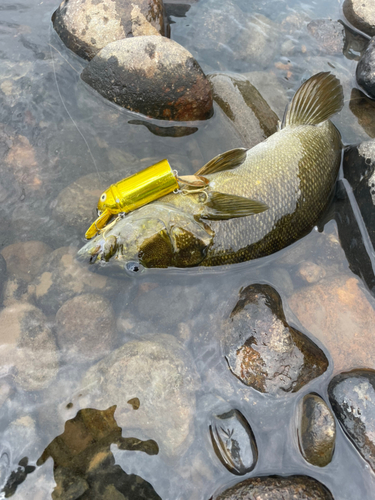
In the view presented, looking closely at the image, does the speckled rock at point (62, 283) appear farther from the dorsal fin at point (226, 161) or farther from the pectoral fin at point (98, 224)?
the dorsal fin at point (226, 161)

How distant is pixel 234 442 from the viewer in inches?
128

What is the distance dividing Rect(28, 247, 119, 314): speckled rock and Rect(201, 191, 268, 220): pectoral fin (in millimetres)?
1461

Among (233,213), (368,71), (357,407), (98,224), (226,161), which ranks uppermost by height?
(368,71)

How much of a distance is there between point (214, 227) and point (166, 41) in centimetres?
272

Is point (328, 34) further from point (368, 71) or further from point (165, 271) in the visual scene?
point (165, 271)

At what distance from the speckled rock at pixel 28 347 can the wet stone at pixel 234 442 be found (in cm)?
175

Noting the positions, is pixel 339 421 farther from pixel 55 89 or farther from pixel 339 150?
pixel 55 89

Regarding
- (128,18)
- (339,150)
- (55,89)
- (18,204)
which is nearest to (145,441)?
(18,204)

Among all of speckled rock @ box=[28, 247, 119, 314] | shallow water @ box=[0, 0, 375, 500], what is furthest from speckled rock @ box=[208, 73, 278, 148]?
speckled rock @ box=[28, 247, 119, 314]

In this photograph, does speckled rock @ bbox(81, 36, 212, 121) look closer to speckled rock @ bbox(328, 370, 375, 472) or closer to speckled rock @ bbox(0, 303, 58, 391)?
speckled rock @ bbox(0, 303, 58, 391)

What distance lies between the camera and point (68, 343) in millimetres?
3818

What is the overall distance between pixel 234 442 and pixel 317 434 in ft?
2.49

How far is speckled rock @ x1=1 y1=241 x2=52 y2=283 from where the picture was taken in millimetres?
4121

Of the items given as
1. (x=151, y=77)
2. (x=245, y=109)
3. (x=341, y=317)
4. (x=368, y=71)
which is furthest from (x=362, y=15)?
(x=341, y=317)
